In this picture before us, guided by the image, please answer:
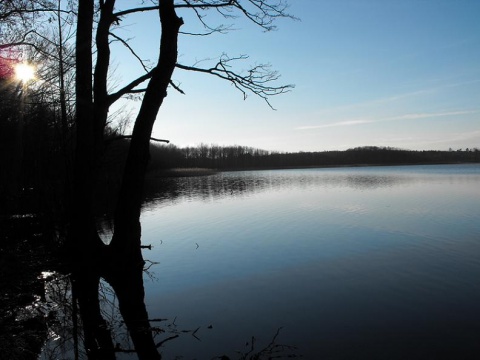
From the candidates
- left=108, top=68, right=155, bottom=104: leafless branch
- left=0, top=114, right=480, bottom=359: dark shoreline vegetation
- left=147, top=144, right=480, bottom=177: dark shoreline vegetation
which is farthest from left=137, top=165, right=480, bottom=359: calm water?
left=147, top=144, right=480, bottom=177: dark shoreline vegetation

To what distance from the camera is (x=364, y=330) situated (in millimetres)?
5879

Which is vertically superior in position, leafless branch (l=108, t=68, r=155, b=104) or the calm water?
leafless branch (l=108, t=68, r=155, b=104)

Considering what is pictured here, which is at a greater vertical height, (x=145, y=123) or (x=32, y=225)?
(x=145, y=123)

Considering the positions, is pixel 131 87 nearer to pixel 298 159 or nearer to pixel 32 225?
pixel 32 225

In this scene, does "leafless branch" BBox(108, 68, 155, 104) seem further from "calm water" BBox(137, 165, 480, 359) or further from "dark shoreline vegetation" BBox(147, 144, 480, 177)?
"dark shoreline vegetation" BBox(147, 144, 480, 177)

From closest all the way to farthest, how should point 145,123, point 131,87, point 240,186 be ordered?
point 145,123
point 131,87
point 240,186

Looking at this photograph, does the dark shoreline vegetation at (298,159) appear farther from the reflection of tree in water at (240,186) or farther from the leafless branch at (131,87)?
the leafless branch at (131,87)

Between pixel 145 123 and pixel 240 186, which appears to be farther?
pixel 240 186

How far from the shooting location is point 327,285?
816 cm

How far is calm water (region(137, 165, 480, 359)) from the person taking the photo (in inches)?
218

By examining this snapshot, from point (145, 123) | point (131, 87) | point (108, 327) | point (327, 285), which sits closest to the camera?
point (108, 327)

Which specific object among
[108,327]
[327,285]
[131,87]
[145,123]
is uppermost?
[131,87]

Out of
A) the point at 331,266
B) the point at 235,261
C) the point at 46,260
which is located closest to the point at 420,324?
the point at 331,266

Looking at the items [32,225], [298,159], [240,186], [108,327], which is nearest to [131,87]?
[108,327]
